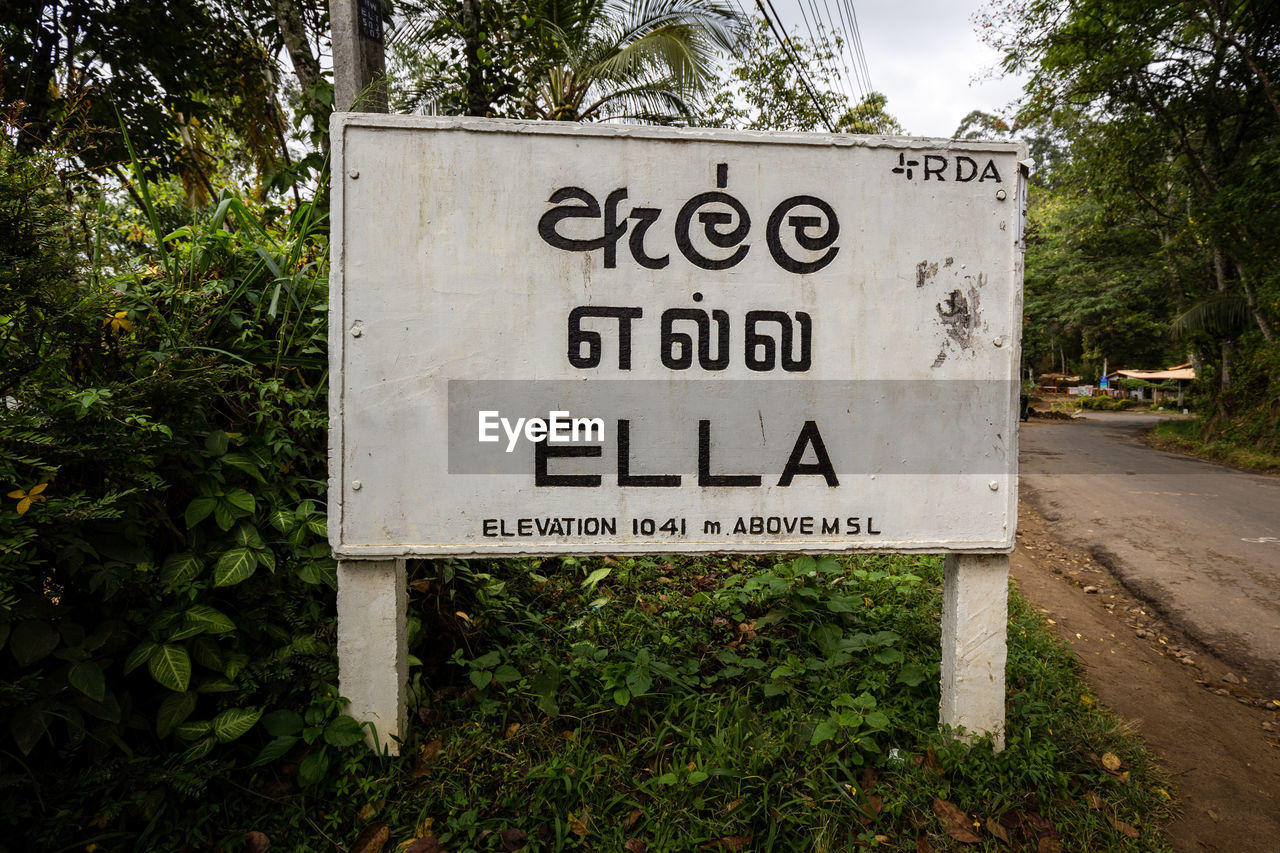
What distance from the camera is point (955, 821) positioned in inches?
72.7

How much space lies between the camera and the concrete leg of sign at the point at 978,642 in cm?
209

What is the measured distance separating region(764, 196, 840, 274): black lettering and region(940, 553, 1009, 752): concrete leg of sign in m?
1.04

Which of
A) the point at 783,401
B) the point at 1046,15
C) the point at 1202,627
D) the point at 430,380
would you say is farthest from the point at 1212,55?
the point at 430,380

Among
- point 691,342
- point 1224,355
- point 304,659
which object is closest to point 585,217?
point 691,342

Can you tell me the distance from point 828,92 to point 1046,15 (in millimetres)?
4315

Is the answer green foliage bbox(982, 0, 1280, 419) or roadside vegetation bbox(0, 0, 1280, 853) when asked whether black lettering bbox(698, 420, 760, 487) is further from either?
green foliage bbox(982, 0, 1280, 419)

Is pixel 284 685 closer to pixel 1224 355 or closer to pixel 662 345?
pixel 662 345

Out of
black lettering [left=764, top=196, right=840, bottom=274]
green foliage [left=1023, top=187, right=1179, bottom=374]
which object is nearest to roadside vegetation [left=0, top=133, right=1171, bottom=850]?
black lettering [left=764, top=196, right=840, bottom=274]

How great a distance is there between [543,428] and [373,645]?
0.83 meters

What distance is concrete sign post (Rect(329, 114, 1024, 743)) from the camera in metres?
1.93

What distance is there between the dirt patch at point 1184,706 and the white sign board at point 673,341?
1007mm

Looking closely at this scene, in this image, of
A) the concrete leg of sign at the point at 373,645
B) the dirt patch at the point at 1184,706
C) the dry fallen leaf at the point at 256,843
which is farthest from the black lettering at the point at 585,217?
the dirt patch at the point at 1184,706

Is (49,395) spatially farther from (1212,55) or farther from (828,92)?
(1212,55)

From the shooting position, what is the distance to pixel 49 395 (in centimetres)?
162
